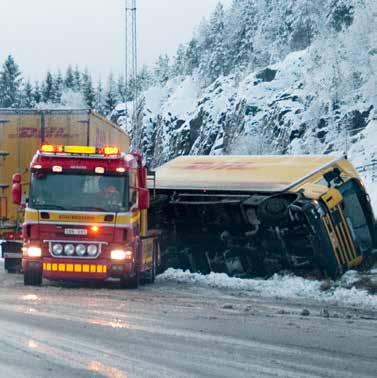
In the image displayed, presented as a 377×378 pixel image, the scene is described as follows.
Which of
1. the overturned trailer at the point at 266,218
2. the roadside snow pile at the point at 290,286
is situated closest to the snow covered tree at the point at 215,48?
the overturned trailer at the point at 266,218

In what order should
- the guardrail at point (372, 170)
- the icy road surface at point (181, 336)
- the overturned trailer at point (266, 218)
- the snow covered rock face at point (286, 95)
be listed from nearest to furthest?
the icy road surface at point (181, 336), the overturned trailer at point (266, 218), the guardrail at point (372, 170), the snow covered rock face at point (286, 95)

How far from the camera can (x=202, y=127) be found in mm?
95438

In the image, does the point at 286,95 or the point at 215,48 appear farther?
the point at 215,48

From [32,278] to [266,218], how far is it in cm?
460

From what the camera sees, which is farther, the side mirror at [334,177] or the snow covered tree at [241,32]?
the snow covered tree at [241,32]

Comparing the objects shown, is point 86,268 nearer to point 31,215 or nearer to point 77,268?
point 77,268

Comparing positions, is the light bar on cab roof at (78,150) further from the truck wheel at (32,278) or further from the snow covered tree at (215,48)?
the snow covered tree at (215,48)

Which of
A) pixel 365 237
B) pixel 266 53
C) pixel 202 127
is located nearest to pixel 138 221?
pixel 365 237

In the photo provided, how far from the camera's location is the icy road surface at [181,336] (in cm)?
820

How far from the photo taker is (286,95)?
83500 mm

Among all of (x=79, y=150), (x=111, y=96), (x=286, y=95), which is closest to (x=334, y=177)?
(x=79, y=150)

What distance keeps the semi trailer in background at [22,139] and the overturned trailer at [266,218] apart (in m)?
2.14

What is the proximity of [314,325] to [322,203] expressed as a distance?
6.13 m

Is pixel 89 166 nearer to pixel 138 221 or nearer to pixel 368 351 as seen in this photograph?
pixel 138 221
